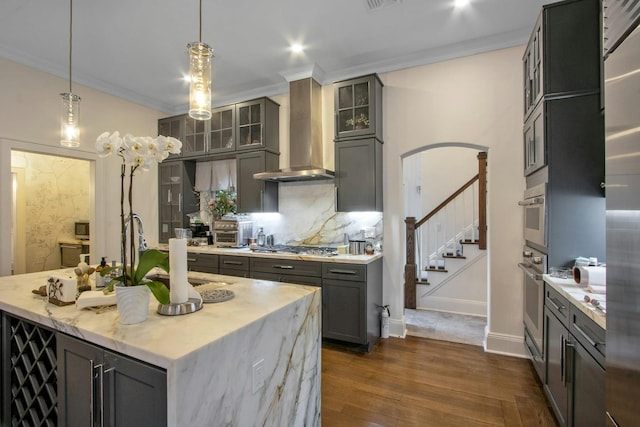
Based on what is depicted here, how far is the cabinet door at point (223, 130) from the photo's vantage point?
443 centimetres

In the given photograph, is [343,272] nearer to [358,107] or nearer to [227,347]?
[358,107]

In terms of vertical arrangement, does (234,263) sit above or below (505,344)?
above

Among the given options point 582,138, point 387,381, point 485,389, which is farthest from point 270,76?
point 485,389

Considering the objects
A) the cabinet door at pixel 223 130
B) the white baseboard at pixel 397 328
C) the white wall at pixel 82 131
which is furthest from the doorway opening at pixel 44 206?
the white baseboard at pixel 397 328

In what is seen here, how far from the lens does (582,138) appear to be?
2213 mm

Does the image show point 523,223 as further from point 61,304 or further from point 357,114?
point 61,304

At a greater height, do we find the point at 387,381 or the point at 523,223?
the point at 523,223

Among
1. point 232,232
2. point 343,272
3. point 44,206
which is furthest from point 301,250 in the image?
point 44,206

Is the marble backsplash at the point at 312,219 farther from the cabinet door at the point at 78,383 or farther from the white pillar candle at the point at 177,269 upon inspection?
the cabinet door at the point at 78,383

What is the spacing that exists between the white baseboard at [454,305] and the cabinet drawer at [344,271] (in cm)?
200

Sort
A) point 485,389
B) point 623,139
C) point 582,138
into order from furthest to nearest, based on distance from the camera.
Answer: point 485,389 → point 582,138 → point 623,139

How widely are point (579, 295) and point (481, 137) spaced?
2.08m

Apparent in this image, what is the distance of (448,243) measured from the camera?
483 centimetres

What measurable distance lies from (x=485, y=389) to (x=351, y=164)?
2507mm
